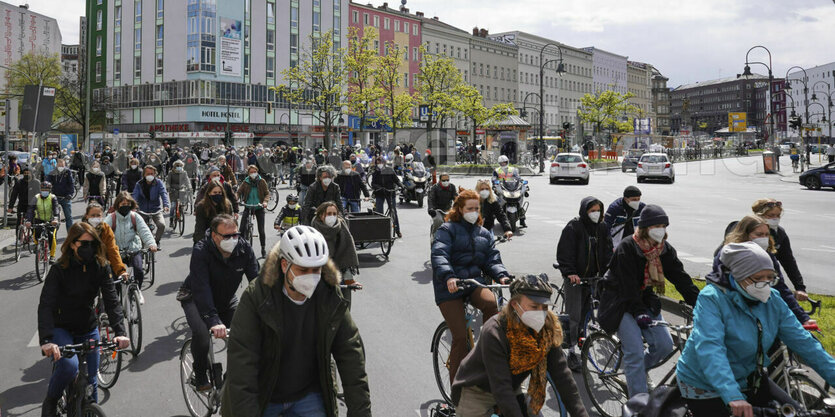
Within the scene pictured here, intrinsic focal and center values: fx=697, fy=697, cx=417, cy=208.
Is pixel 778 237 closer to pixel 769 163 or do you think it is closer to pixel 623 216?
pixel 623 216

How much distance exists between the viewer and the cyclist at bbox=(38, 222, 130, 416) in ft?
16.0

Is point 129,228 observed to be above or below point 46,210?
below

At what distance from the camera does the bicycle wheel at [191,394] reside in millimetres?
5520

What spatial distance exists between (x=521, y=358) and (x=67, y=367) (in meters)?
3.27

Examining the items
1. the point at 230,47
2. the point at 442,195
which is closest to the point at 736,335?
the point at 442,195

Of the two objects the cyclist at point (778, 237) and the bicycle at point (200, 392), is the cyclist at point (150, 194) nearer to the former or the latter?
the bicycle at point (200, 392)

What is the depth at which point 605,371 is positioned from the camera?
5938 mm

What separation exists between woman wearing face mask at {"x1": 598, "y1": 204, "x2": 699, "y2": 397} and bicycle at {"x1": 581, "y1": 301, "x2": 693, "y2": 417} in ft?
1.07

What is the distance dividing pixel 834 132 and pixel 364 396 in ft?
560

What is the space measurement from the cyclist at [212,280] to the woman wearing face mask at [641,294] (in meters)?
2.87

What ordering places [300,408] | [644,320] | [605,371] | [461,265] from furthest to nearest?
[461,265], [605,371], [644,320], [300,408]

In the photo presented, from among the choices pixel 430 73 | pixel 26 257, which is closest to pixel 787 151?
pixel 430 73

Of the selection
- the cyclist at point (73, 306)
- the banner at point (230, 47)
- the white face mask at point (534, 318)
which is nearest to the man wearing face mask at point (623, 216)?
the white face mask at point (534, 318)

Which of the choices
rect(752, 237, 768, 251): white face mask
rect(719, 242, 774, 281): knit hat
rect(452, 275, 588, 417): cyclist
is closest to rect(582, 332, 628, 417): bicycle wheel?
rect(752, 237, 768, 251): white face mask
